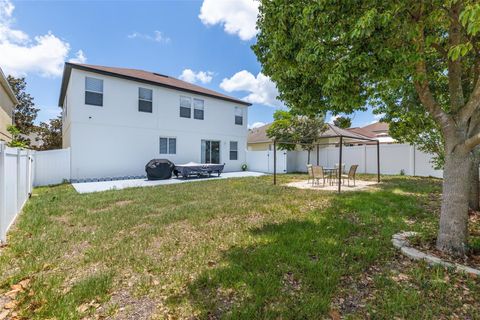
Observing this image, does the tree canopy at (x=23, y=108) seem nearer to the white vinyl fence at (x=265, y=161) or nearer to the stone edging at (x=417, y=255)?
the white vinyl fence at (x=265, y=161)

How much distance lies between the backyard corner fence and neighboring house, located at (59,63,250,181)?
9.93 feet

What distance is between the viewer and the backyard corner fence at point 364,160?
14602 millimetres

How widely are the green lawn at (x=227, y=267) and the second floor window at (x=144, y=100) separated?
9.64m

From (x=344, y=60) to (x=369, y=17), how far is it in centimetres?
55

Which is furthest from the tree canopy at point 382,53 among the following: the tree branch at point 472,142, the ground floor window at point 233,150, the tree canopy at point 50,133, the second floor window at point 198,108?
the tree canopy at point 50,133

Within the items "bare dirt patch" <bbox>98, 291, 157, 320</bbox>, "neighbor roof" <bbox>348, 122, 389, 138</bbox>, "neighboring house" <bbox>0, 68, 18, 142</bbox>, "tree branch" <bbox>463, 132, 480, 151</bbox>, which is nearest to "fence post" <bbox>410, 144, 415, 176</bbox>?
"tree branch" <bbox>463, 132, 480, 151</bbox>

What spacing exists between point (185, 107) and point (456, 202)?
1560cm

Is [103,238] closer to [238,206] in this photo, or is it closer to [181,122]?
[238,206]

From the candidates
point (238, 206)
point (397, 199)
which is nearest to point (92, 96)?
point (238, 206)

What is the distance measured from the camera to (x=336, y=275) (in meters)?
3.13

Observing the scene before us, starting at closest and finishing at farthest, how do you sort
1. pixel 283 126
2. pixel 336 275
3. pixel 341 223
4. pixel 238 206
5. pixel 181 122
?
1. pixel 336 275
2. pixel 341 223
3. pixel 238 206
4. pixel 181 122
5. pixel 283 126

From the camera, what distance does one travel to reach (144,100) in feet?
49.5

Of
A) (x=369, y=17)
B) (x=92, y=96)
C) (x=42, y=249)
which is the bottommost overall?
(x=42, y=249)

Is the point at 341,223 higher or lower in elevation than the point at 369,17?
lower
